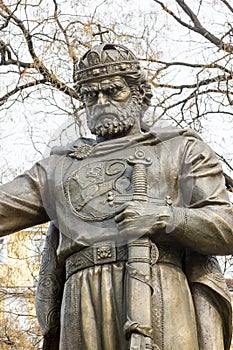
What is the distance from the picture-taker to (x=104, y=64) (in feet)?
22.2

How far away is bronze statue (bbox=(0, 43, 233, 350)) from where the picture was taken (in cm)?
633

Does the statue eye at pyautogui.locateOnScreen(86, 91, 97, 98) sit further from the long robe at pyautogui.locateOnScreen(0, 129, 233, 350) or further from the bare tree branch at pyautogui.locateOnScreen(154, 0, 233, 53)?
the bare tree branch at pyautogui.locateOnScreen(154, 0, 233, 53)

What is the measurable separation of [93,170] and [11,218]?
510 mm

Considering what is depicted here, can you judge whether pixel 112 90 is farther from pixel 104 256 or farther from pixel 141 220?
pixel 104 256

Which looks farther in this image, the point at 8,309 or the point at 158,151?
the point at 8,309

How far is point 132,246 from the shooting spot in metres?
6.35

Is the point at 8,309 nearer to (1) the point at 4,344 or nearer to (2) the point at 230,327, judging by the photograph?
(1) the point at 4,344

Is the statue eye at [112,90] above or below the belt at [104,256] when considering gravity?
→ above

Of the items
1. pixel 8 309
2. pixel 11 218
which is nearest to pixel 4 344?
pixel 8 309

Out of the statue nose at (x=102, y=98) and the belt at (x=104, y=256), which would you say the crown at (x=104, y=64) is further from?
the belt at (x=104, y=256)

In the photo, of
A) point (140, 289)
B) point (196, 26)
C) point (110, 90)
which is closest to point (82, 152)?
point (110, 90)

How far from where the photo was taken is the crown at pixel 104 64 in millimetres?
6777

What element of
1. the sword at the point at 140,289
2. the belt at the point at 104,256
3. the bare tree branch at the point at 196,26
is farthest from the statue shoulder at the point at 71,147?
the bare tree branch at the point at 196,26

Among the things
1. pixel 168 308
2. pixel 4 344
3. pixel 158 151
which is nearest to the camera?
pixel 168 308
